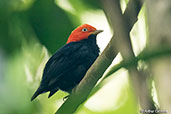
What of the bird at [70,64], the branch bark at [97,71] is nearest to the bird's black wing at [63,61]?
the bird at [70,64]

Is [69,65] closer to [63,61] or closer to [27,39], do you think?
[63,61]

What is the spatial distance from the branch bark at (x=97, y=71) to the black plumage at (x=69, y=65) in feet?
5.08

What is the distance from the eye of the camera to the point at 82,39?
4094 mm

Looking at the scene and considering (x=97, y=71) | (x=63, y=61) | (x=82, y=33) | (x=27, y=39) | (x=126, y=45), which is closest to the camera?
(x=126, y=45)

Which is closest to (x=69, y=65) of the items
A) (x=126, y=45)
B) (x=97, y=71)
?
(x=97, y=71)

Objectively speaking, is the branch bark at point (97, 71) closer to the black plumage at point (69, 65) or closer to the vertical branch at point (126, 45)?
the vertical branch at point (126, 45)

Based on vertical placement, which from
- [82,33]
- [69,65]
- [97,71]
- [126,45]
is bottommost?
[69,65]

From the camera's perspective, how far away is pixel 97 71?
1674 mm

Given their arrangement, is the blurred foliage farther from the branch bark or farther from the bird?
the bird

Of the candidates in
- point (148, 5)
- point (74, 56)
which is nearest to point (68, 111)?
point (148, 5)

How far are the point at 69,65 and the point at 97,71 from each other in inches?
77.2

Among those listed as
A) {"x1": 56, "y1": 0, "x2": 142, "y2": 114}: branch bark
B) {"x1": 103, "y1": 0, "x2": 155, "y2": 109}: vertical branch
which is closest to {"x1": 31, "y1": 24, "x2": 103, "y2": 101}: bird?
{"x1": 56, "y1": 0, "x2": 142, "y2": 114}: branch bark

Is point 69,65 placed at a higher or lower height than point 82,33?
lower

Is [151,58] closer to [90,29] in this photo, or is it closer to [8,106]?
[8,106]
